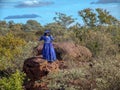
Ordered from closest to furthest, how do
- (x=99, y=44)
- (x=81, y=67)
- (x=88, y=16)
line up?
(x=81, y=67) < (x=99, y=44) < (x=88, y=16)

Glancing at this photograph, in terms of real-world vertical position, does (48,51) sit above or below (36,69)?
above

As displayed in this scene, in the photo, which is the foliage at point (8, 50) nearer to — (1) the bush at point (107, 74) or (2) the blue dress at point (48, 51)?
(2) the blue dress at point (48, 51)

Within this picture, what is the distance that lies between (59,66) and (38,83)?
1.31 meters

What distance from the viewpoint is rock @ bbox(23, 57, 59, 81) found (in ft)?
49.8

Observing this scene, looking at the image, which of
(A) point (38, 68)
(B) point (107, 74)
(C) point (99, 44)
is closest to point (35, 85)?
(A) point (38, 68)

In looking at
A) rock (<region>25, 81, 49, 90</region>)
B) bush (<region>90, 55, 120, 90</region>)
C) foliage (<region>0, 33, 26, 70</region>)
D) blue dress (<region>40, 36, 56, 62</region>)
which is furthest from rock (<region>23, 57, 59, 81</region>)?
bush (<region>90, 55, 120, 90</region>)

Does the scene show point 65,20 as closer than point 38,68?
No

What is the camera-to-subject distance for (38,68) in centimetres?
1522

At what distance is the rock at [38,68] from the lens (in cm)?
1516

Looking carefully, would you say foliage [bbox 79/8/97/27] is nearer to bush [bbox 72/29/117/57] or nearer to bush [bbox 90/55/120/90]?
bush [bbox 72/29/117/57]

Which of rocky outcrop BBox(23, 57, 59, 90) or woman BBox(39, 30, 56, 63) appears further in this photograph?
woman BBox(39, 30, 56, 63)

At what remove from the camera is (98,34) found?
2502 cm

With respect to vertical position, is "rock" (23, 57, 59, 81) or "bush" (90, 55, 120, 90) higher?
"bush" (90, 55, 120, 90)

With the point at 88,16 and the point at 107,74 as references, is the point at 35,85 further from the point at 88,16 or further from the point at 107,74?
the point at 88,16
